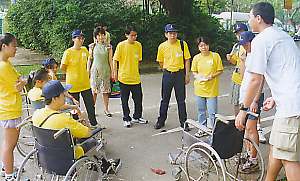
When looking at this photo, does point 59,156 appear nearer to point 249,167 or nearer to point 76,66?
point 249,167

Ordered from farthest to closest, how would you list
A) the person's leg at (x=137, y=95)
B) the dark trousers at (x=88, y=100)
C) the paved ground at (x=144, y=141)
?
1. the person's leg at (x=137, y=95)
2. the dark trousers at (x=88, y=100)
3. the paved ground at (x=144, y=141)

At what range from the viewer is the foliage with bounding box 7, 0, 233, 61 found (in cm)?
1074

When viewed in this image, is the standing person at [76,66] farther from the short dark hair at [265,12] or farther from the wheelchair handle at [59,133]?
the short dark hair at [265,12]

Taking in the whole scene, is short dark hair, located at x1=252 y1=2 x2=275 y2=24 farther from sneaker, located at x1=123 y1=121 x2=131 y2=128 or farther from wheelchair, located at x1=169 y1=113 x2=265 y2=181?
sneaker, located at x1=123 y1=121 x2=131 y2=128

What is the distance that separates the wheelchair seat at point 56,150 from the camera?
3.35m

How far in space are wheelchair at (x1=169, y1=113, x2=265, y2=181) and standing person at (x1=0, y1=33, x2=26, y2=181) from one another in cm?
174

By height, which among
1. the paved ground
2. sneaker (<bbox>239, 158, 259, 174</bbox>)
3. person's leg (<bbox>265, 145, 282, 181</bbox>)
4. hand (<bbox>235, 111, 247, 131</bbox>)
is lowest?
the paved ground

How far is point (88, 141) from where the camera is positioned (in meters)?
3.79

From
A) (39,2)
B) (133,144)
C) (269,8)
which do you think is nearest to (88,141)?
(133,144)

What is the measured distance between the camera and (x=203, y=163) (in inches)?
158

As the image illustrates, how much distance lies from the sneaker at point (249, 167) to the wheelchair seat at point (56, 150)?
200cm

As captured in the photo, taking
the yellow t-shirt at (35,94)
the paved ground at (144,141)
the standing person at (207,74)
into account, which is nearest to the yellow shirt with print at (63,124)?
the yellow t-shirt at (35,94)

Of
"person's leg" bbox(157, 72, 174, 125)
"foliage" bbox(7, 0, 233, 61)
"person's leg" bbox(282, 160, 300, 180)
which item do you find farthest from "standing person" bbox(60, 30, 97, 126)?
"foliage" bbox(7, 0, 233, 61)

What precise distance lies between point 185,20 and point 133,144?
790cm
